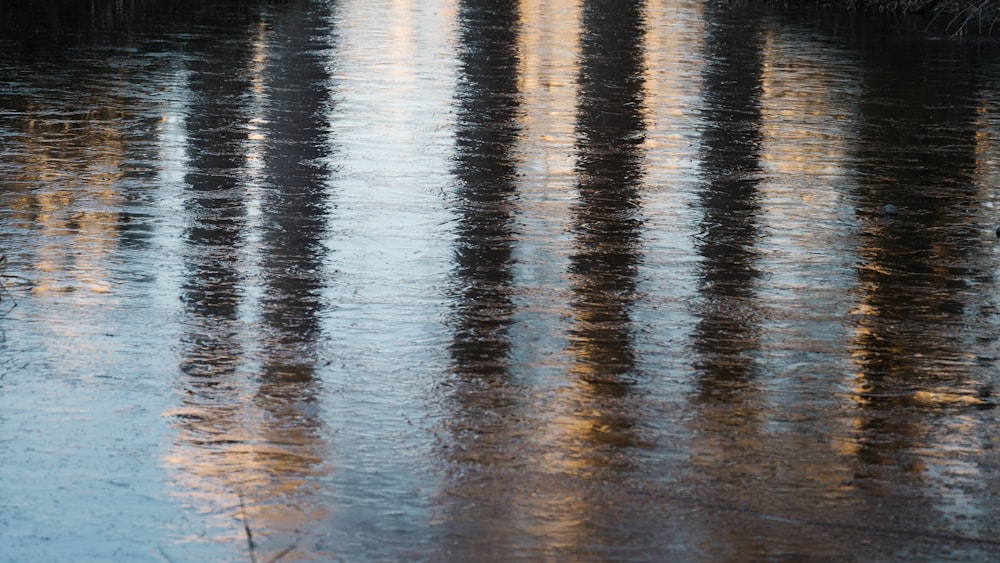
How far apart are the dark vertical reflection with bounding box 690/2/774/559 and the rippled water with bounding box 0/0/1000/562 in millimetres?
24

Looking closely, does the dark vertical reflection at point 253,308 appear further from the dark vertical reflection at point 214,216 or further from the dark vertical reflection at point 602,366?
the dark vertical reflection at point 602,366

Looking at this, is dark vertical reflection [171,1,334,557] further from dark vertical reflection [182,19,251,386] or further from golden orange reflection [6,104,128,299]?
golden orange reflection [6,104,128,299]

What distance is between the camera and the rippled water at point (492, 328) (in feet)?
18.0

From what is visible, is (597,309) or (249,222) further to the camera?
→ (249,222)

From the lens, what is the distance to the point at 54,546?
5172mm

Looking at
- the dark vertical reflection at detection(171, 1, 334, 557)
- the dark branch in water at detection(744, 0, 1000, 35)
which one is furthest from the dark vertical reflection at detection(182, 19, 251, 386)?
the dark branch in water at detection(744, 0, 1000, 35)

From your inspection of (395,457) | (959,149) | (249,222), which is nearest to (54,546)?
(395,457)

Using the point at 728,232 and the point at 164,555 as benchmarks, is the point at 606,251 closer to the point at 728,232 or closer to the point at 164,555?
the point at 728,232

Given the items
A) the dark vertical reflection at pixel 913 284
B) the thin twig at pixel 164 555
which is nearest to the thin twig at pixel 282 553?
the thin twig at pixel 164 555

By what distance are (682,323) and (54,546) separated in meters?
3.78

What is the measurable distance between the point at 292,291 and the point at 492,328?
1269 mm

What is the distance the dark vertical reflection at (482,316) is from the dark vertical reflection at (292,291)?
0.56 m

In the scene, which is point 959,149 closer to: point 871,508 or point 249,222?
point 249,222

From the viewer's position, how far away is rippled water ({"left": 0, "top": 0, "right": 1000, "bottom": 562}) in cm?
549
